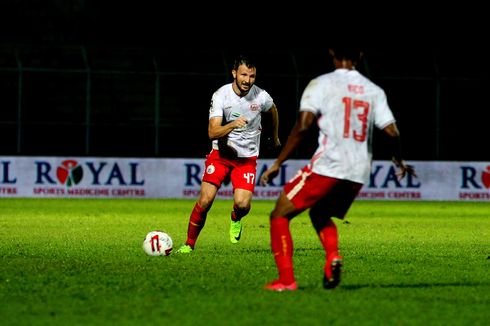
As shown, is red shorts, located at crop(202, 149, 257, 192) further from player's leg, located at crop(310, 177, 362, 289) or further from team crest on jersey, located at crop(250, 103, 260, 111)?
player's leg, located at crop(310, 177, 362, 289)

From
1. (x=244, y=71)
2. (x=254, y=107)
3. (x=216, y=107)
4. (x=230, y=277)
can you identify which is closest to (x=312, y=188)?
(x=230, y=277)

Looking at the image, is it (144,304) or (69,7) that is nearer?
(144,304)

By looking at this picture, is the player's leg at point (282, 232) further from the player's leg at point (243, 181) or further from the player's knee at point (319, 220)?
the player's leg at point (243, 181)

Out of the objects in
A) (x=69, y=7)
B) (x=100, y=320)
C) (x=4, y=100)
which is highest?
(x=69, y=7)

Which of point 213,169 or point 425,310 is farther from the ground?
point 213,169

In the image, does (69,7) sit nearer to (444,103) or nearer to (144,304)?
(444,103)

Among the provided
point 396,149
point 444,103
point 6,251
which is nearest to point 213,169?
point 6,251

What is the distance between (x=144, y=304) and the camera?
841 centimetres

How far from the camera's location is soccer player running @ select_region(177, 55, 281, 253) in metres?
13.1

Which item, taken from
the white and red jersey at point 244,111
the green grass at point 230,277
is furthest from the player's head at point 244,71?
the green grass at point 230,277

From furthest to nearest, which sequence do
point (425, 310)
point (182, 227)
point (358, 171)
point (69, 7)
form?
1. point (69, 7)
2. point (182, 227)
3. point (358, 171)
4. point (425, 310)

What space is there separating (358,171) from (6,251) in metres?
5.80

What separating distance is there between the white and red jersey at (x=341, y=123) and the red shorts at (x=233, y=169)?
4496 millimetres

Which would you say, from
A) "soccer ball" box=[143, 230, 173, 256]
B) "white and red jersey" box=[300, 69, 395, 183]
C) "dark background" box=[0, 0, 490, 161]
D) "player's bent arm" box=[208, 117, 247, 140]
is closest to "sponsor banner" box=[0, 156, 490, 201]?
"dark background" box=[0, 0, 490, 161]
